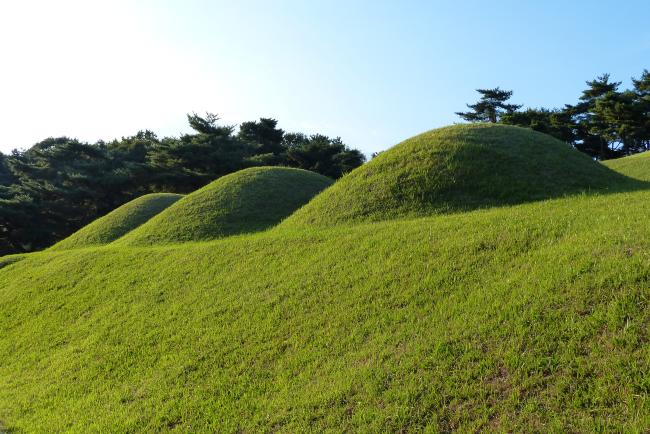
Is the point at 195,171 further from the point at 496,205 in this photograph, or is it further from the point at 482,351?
the point at 482,351

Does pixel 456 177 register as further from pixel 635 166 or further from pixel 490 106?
pixel 490 106

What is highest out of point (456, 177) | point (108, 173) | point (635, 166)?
point (108, 173)

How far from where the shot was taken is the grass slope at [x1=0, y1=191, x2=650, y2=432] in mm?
4910

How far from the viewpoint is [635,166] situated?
82.2 feet

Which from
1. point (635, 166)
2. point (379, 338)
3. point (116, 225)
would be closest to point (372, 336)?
point (379, 338)

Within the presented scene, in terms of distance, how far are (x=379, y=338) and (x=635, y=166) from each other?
24716 millimetres

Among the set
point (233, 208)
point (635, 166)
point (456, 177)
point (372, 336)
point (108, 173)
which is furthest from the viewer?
point (108, 173)

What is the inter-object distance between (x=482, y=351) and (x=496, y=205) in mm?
8877

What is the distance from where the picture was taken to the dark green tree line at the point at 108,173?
132ft

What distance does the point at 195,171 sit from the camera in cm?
4256

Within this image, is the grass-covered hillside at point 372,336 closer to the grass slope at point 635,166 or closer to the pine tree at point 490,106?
the grass slope at point 635,166

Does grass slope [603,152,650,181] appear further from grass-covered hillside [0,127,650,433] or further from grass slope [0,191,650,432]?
grass-covered hillside [0,127,650,433]

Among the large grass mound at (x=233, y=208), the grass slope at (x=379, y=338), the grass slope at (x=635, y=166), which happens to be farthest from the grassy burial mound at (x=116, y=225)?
the grass slope at (x=635, y=166)

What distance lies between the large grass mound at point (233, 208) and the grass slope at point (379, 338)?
6346mm
